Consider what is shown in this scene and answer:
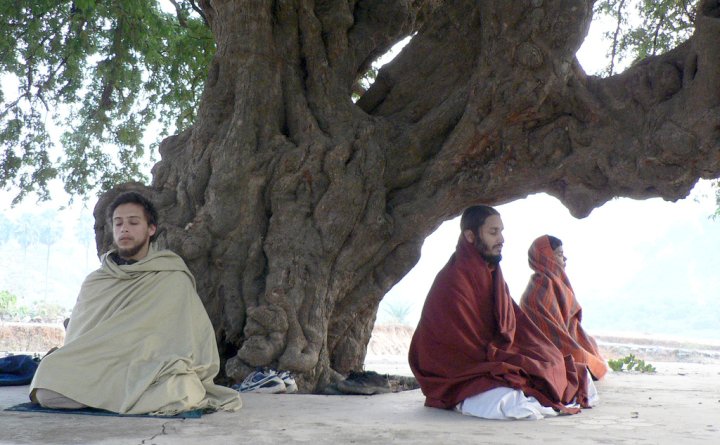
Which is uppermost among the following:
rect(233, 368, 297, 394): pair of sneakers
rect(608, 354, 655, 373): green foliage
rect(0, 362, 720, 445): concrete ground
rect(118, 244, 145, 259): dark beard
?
rect(118, 244, 145, 259): dark beard

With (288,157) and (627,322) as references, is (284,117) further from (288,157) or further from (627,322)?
(627,322)

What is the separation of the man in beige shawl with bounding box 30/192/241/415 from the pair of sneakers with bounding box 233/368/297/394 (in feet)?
2.82

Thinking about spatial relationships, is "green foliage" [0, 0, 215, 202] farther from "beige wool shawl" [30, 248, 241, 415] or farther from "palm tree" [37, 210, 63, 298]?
"palm tree" [37, 210, 63, 298]

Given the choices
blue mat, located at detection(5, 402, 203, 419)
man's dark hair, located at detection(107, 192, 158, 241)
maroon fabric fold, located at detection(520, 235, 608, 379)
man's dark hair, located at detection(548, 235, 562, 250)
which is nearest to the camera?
blue mat, located at detection(5, 402, 203, 419)

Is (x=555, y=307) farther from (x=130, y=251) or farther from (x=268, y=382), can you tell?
(x=130, y=251)

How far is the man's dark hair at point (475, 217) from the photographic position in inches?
222

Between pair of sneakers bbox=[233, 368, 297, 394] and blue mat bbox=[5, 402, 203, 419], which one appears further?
pair of sneakers bbox=[233, 368, 297, 394]

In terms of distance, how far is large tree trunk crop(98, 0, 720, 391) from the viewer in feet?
21.4

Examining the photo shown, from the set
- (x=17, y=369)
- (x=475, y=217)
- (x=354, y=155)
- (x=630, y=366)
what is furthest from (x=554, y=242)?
(x=17, y=369)

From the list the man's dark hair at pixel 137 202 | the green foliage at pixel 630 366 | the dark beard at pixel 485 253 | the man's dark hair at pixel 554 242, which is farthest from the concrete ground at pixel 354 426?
the green foliage at pixel 630 366

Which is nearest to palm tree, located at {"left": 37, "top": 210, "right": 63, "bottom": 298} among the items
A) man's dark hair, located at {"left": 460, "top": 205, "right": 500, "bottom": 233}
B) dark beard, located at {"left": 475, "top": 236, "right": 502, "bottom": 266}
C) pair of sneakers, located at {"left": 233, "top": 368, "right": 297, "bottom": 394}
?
pair of sneakers, located at {"left": 233, "top": 368, "right": 297, "bottom": 394}

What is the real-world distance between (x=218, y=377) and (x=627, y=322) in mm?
62405

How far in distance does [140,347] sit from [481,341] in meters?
2.28

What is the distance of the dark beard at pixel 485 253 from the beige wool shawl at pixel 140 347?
2.02 meters
